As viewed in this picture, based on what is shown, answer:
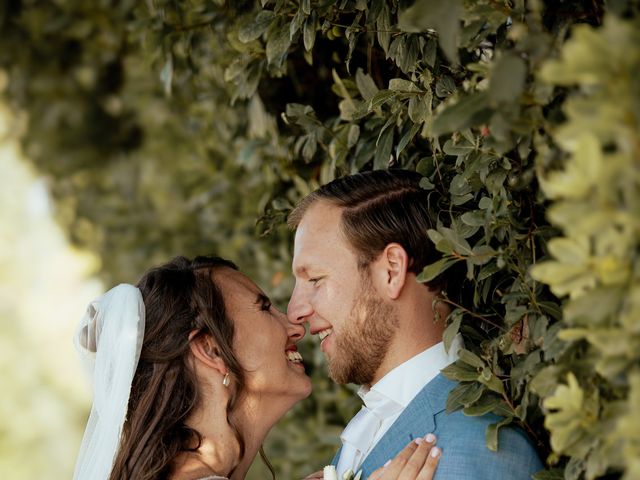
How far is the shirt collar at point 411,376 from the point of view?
2289 millimetres

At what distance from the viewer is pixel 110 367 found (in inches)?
103

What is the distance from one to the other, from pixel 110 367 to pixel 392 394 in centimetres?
82

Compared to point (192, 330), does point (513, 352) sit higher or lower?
lower

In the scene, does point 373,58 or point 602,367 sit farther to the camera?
point 373,58

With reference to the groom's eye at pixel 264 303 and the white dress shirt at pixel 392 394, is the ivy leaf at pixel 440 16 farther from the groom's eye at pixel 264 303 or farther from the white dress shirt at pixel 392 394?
the groom's eye at pixel 264 303

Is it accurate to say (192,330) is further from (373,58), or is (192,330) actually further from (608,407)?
(608,407)

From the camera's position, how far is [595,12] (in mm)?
1568

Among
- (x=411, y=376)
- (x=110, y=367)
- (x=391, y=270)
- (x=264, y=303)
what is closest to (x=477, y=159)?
(x=391, y=270)

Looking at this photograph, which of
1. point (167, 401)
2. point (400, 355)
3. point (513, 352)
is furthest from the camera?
point (167, 401)

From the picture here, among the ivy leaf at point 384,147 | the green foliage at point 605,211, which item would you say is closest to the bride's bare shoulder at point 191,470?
the ivy leaf at point 384,147

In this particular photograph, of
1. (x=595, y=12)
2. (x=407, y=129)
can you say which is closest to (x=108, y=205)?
(x=407, y=129)

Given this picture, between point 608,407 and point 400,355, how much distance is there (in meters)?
1.09

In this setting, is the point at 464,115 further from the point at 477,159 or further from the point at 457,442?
the point at 457,442

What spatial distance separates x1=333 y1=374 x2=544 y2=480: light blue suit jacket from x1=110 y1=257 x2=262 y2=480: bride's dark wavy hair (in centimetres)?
56
